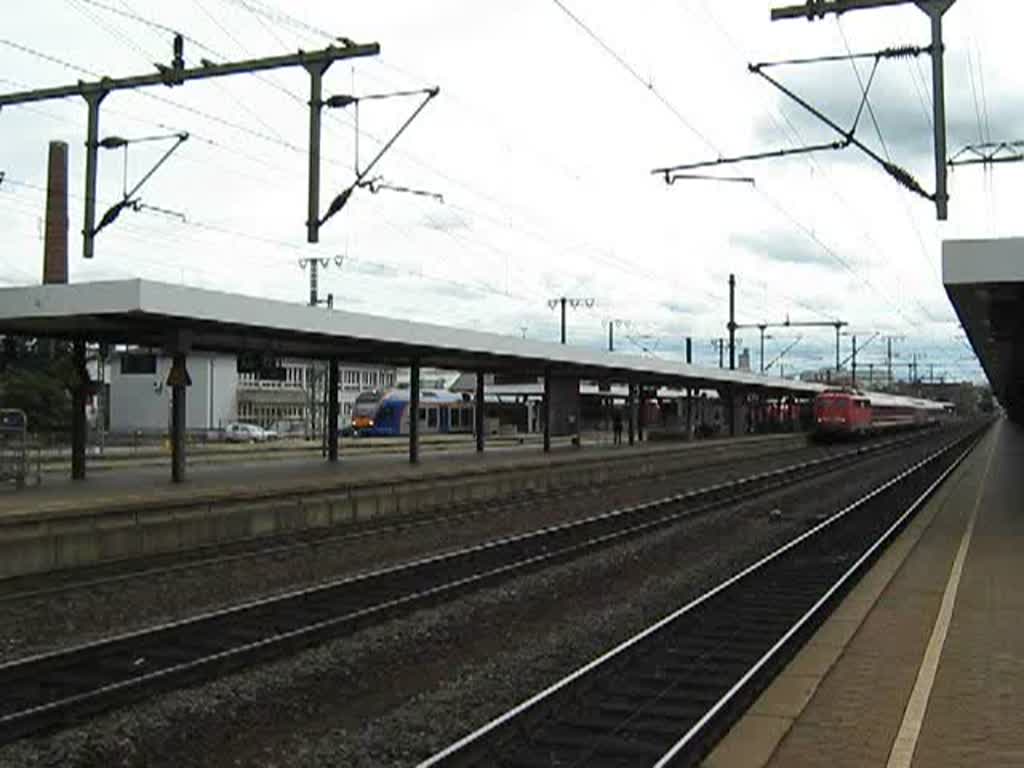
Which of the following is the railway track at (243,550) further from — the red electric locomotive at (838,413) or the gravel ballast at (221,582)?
the red electric locomotive at (838,413)

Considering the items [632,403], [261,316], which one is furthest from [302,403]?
[261,316]

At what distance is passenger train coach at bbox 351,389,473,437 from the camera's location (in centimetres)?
6153

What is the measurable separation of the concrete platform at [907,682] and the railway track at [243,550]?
327 inches

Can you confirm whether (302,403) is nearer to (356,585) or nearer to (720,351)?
(720,351)

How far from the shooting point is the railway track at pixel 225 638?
748cm

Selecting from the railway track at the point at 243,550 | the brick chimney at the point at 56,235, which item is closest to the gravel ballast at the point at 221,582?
the railway track at the point at 243,550

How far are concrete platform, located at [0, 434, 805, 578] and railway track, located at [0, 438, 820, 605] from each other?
338 millimetres

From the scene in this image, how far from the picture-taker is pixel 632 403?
4788cm

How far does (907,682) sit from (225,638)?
558cm

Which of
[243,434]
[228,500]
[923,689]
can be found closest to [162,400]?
[243,434]

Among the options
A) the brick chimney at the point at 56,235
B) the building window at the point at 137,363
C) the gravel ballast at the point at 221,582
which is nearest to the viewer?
the gravel ballast at the point at 221,582

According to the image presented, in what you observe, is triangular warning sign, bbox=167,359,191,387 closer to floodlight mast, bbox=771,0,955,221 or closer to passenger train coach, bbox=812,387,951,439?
floodlight mast, bbox=771,0,955,221

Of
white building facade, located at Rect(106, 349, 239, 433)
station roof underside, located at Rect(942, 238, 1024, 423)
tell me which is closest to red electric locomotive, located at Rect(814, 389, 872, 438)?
station roof underside, located at Rect(942, 238, 1024, 423)

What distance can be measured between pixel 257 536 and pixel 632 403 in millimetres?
31120
